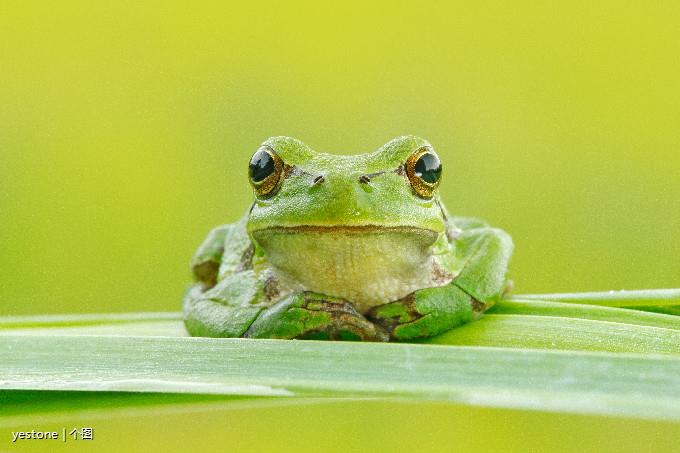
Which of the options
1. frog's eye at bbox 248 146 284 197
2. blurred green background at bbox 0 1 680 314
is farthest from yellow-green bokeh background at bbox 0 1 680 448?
frog's eye at bbox 248 146 284 197

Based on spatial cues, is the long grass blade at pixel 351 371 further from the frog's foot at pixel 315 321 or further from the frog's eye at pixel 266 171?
the frog's eye at pixel 266 171

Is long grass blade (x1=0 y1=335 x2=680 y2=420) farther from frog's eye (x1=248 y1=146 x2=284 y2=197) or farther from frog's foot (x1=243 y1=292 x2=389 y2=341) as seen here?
frog's eye (x1=248 y1=146 x2=284 y2=197)

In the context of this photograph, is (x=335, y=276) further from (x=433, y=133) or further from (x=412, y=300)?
(x=433, y=133)

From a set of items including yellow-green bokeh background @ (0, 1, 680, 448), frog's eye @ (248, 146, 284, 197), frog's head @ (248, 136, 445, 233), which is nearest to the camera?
frog's head @ (248, 136, 445, 233)

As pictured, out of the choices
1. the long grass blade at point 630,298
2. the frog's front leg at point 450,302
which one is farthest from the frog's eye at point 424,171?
the long grass blade at point 630,298

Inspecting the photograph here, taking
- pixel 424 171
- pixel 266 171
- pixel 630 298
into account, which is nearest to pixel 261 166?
pixel 266 171

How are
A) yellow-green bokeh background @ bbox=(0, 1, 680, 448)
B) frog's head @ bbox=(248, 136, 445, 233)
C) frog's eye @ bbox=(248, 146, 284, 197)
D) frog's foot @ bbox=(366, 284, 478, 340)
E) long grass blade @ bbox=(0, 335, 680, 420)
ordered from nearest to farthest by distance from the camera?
1. long grass blade @ bbox=(0, 335, 680, 420)
2. frog's head @ bbox=(248, 136, 445, 233)
3. frog's foot @ bbox=(366, 284, 478, 340)
4. frog's eye @ bbox=(248, 146, 284, 197)
5. yellow-green bokeh background @ bbox=(0, 1, 680, 448)

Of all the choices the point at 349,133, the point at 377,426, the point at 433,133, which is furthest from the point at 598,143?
the point at 377,426
